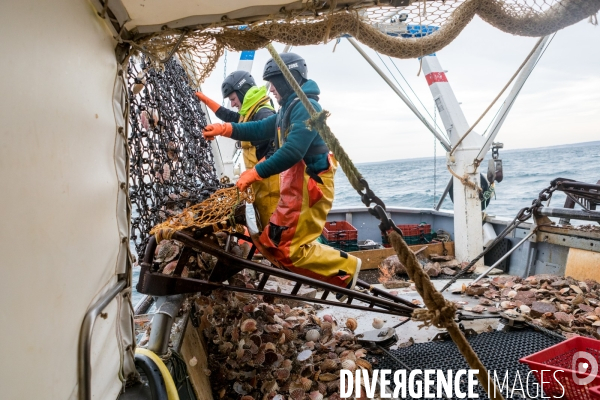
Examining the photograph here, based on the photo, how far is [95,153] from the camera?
1.39 m

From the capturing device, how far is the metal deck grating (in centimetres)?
295

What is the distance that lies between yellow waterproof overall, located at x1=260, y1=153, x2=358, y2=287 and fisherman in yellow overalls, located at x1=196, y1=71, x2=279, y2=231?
242 mm

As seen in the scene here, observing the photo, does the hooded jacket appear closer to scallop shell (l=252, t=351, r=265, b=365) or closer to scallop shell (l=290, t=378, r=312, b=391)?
scallop shell (l=252, t=351, r=265, b=365)

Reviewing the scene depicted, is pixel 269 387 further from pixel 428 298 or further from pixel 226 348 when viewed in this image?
pixel 428 298

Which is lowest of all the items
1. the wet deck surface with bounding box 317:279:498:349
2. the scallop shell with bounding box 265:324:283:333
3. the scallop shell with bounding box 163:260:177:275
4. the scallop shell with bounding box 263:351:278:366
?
the wet deck surface with bounding box 317:279:498:349

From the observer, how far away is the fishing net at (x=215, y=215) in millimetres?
2537

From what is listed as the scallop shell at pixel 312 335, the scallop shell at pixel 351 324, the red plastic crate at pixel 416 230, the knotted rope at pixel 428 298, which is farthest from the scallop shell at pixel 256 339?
the red plastic crate at pixel 416 230

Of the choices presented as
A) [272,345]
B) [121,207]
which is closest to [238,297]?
[272,345]

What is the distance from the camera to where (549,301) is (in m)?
→ 4.15

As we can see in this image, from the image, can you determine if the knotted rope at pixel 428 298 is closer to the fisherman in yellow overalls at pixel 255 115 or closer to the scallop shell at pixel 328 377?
the scallop shell at pixel 328 377

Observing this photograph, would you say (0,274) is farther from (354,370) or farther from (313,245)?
(354,370)

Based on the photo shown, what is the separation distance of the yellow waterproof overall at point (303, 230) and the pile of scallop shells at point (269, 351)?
678 mm

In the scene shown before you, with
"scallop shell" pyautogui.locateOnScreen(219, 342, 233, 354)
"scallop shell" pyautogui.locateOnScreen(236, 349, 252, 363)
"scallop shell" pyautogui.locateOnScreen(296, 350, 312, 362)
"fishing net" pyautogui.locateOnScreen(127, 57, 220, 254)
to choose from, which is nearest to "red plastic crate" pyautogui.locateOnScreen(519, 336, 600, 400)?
"scallop shell" pyautogui.locateOnScreen(296, 350, 312, 362)

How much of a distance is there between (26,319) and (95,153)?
0.67 metres
